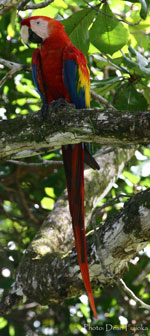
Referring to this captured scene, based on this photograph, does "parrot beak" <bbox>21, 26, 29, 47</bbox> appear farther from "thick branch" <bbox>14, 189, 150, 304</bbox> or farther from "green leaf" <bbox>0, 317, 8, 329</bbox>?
"green leaf" <bbox>0, 317, 8, 329</bbox>

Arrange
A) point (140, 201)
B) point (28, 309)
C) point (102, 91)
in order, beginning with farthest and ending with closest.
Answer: point (28, 309) → point (102, 91) → point (140, 201)

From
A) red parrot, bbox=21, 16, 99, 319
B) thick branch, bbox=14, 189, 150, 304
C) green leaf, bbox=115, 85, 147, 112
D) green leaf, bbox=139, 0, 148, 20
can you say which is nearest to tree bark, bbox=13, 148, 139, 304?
thick branch, bbox=14, 189, 150, 304

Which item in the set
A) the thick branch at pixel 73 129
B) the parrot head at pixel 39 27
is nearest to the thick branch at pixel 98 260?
the thick branch at pixel 73 129

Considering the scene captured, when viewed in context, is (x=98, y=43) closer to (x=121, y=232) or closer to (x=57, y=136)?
(x=57, y=136)

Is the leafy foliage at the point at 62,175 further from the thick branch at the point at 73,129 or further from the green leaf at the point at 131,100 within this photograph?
the thick branch at the point at 73,129

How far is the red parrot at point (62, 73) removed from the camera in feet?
6.56

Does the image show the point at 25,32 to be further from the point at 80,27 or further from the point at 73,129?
the point at 73,129

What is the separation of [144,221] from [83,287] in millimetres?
430

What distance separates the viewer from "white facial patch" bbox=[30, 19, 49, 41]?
6.91 feet

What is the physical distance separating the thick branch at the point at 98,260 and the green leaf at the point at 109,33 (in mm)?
734

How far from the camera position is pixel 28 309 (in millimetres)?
2627

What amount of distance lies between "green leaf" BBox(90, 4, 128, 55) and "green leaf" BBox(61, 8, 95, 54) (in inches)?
1.5

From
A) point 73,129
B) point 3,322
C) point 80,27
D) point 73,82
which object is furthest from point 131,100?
point 3,322

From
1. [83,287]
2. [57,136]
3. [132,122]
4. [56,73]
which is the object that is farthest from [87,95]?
[83,287]
